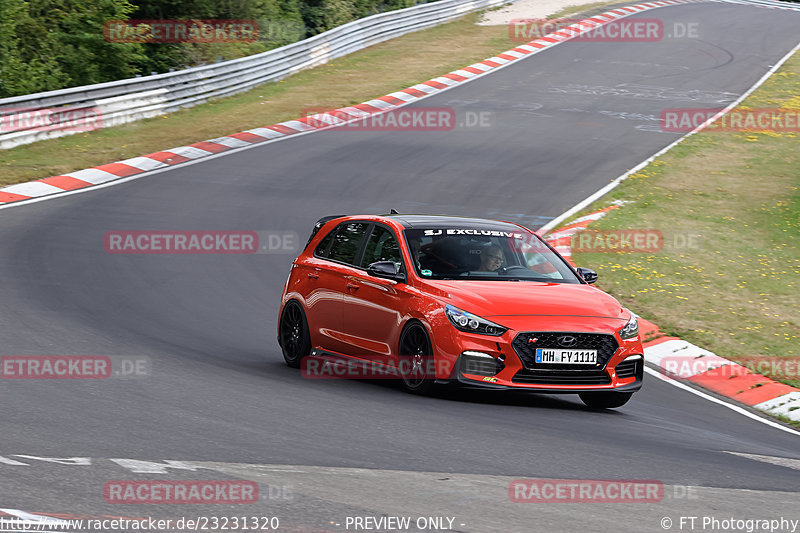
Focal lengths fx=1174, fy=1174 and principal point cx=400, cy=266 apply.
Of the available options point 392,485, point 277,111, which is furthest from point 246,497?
point 277,111

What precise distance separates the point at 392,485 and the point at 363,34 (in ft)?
115

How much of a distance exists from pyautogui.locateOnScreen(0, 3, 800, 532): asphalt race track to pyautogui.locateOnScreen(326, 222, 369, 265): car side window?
1.25m

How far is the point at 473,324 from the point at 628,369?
1.49 meters

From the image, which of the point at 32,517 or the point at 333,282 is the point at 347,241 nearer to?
the point at 333,282

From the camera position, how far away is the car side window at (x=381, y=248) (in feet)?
35.8

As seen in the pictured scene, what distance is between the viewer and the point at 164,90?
2919 centimetres

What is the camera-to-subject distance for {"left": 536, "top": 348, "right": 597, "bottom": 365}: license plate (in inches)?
382

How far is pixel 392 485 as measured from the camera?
6699mm

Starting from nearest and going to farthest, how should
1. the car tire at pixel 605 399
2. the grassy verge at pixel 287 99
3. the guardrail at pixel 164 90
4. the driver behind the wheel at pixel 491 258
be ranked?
the car tire at pixel 605 399, the driver behind the wheel at pixel 491 258, the grassy verge at pixel 287 99, the guardrail at pixel 164 90

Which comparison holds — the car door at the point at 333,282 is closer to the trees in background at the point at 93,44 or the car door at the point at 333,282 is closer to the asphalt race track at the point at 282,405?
the asphalt race track at the point at 282,405

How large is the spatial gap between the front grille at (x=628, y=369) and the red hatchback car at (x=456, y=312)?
0.5 inches

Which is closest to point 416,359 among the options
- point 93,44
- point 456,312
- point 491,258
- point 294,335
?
point 456,312

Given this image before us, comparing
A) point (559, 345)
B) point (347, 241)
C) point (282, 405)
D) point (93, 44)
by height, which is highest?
point (347, 241)

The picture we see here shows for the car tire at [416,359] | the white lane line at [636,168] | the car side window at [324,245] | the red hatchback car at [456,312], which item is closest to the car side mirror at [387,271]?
the red hatchback car at [456,312]
